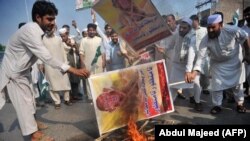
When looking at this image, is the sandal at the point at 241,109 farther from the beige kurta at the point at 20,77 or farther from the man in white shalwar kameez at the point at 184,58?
the beige kurta at the point at 20,77

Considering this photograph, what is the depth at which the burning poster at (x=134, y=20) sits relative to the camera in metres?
4.02

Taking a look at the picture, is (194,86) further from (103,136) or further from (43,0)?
(43,0)

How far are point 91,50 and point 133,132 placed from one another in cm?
410

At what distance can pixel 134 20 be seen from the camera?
4.17 meters

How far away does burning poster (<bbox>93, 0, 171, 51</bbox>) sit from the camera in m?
4.02

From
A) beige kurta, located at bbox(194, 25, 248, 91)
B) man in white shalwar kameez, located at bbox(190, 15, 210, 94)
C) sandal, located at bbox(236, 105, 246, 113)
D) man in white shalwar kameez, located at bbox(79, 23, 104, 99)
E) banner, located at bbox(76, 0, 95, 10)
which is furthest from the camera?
banner, located at bbox(76, 0, 95, 10)

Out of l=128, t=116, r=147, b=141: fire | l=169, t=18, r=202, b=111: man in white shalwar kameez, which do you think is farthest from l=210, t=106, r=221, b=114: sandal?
l=128, t=116, r=147, b=141: fire

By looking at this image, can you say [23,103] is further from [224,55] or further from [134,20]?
[224,55]

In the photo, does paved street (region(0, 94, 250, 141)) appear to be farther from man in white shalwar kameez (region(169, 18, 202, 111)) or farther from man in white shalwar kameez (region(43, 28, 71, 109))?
man in white shalwar kameez (region(43, 28, 71, 109))

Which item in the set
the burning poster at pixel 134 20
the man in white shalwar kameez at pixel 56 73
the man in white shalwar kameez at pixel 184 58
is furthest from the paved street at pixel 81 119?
the burning poster at pixel 134 20

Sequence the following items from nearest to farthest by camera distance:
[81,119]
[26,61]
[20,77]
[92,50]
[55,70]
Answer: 1. [26,61]
2. [20,77]
3. [81,119]
4. [55,70]
5. [92,50]

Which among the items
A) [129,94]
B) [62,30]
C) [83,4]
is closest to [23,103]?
[129,94]

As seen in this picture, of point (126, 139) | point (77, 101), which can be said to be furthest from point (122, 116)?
point (77, 101)

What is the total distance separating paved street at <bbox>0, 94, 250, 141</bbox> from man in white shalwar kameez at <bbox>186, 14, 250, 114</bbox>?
0.34 metres
